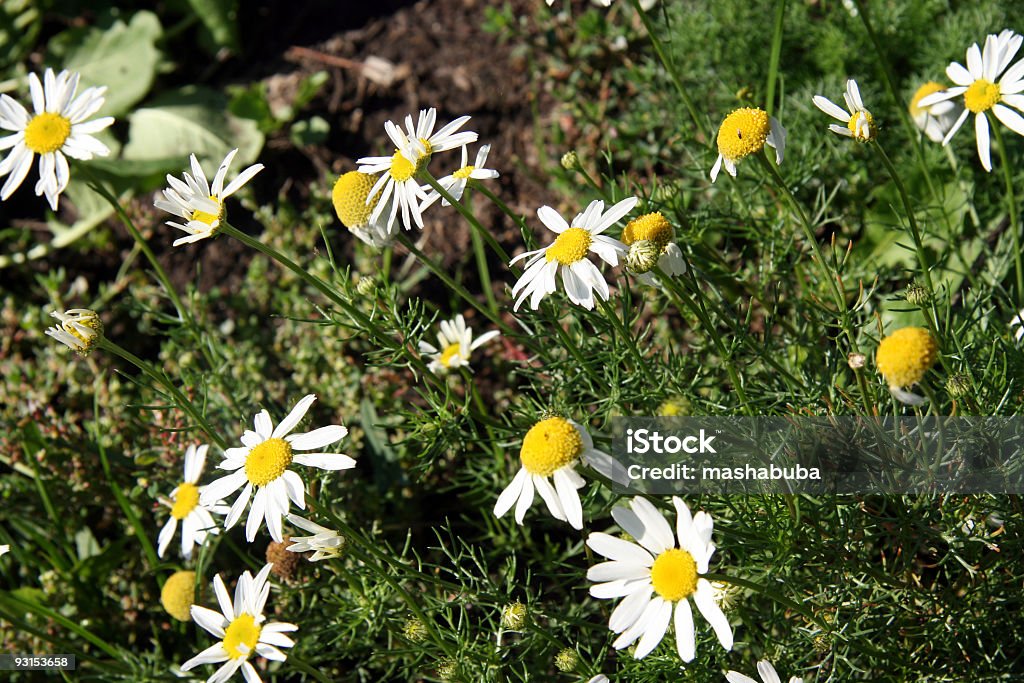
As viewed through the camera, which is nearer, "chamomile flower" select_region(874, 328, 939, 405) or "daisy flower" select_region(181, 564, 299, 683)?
"chamomile flower" select_region(874, 328, 939, 405)

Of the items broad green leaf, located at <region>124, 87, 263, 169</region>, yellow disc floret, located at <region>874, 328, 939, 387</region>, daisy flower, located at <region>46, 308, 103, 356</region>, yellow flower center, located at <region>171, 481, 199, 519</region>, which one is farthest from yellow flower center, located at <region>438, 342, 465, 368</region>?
broad green leaf, located at <region>124, 87, 263, 169</region>

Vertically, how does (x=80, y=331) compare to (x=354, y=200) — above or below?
below

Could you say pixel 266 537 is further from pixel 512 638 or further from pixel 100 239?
pixel 100 239

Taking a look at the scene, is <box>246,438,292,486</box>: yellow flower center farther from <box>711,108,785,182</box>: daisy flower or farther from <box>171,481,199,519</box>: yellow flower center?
<box>711,108,785,182</box>: daisy flower

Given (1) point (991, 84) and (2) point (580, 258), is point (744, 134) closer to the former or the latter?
(2) point (580, 258)

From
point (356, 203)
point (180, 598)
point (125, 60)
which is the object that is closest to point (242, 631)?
point (180, 598)

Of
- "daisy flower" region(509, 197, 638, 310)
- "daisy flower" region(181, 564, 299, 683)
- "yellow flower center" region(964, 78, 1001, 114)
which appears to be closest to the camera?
"daisy flower" region(509, 197, 638, 310)

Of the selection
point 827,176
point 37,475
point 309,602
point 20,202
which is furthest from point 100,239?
point 827,176

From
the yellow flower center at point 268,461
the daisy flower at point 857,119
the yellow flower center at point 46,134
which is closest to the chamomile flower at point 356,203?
the yellow flower center at point 268,461
